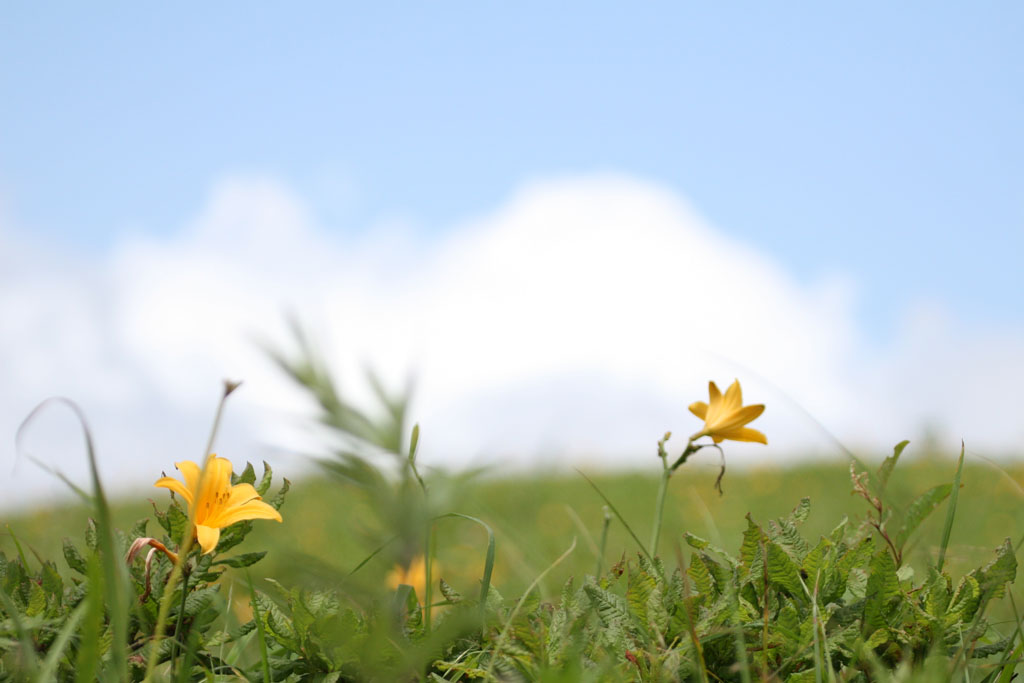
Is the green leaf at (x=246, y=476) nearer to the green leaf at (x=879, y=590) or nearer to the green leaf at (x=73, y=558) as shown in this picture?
the green leaf at (x=73, y=558)

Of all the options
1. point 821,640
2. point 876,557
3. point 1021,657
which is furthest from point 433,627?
point 1021,657

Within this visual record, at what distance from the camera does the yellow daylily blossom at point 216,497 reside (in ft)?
3.72

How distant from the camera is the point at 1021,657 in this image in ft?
4.42

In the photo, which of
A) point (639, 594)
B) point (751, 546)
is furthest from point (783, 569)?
point (639, 594)

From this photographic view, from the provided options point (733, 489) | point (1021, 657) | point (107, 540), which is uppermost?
point (107, 540)

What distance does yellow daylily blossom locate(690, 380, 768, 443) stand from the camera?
5.06ft

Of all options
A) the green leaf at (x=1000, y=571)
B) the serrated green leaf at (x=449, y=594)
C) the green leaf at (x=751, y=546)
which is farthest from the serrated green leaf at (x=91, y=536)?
the green leaf at (x=1000, y=571)

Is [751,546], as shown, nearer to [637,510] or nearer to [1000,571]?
[1000,571]

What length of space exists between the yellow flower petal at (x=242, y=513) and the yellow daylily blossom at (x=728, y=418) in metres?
0.80

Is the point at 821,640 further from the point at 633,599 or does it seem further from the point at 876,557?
the point at 633,599

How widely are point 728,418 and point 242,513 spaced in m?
0.87

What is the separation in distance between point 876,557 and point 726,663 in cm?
29

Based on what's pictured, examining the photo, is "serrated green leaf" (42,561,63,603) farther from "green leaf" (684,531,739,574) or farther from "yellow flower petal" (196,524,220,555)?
"green leaf" (684,531,739,574)

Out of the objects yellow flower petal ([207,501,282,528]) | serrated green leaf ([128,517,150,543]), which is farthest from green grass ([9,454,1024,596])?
yellow flower petal ([207,501,282,528])
